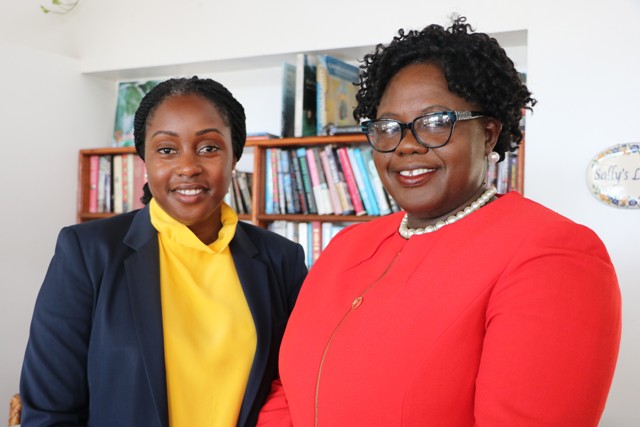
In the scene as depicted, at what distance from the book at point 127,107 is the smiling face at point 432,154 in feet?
9.08

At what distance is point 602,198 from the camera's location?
2.48m

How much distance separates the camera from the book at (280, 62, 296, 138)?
305 centimetres

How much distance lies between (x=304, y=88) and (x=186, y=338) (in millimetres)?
1807

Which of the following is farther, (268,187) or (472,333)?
(268,187)

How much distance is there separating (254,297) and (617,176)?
1662mm

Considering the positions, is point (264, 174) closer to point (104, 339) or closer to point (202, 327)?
point (202, 327)

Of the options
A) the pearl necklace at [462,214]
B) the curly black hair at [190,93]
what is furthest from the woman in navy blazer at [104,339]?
the pearl necklace at [462,214]

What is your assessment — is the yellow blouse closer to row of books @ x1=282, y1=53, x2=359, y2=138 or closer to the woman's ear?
the woman's ear

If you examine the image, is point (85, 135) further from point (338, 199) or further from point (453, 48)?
point (453, 48)

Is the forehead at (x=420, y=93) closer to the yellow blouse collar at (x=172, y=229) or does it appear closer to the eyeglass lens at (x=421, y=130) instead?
the eyeglass lens at (x=421, y=130)

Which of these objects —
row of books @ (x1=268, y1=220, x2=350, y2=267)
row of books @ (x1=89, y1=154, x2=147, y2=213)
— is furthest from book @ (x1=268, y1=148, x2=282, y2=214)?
row of books @ (x1=89, y1=154, x2=147, y2=213)

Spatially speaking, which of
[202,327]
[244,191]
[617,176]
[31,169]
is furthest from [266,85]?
[202,327]

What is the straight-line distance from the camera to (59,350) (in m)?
1.35

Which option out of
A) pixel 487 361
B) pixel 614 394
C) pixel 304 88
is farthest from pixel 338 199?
pixel 487 361
